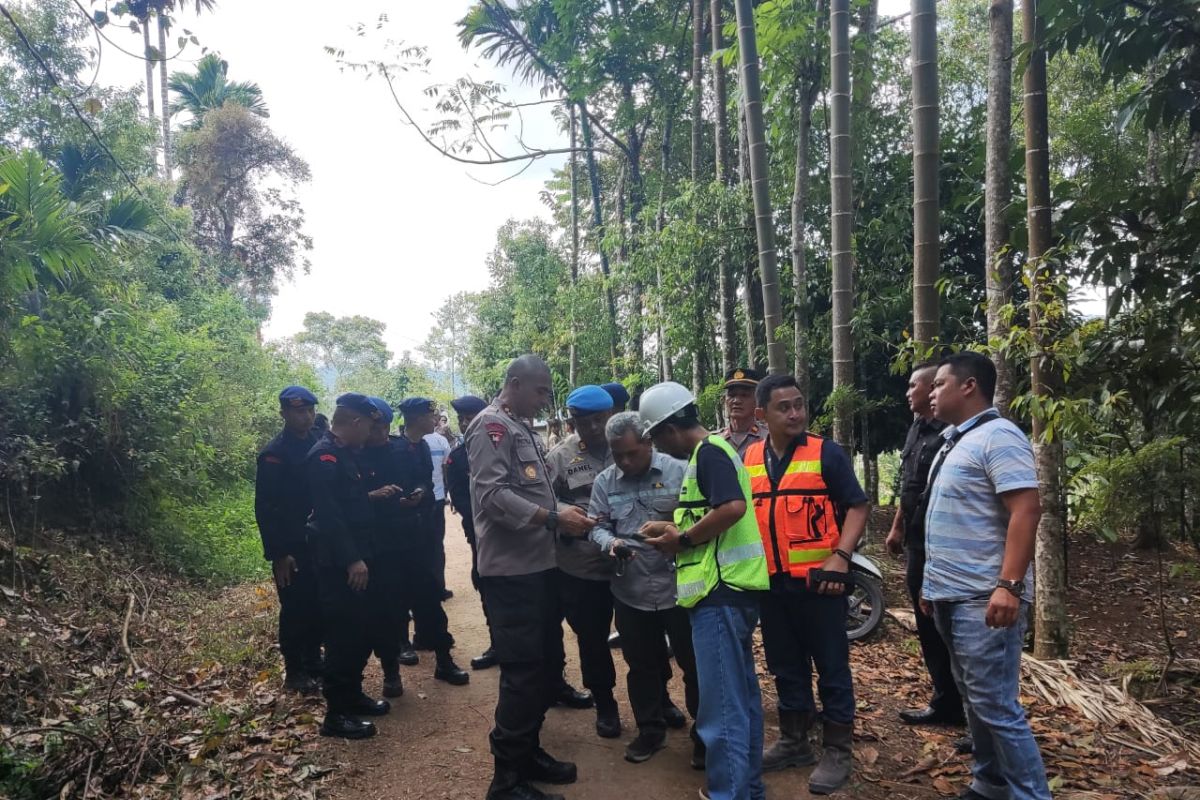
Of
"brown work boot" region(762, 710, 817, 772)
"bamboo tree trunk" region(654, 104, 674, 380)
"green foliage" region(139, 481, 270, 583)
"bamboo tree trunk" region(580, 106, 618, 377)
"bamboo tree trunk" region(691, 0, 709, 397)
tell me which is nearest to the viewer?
"brown work boot" region(762, 710, 817, 772)

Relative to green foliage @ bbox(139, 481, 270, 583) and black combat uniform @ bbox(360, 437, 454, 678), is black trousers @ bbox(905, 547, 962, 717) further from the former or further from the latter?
green foliage @ bbox(139, 481, 270, 583)

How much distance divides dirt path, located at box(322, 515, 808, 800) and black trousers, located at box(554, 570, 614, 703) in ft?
1.04

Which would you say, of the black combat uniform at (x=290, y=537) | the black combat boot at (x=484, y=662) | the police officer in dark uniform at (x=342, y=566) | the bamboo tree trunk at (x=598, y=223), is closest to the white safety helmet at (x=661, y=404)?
the police officer in dark uniform at (x=342, y=566)

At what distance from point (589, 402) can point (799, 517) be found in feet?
4.16

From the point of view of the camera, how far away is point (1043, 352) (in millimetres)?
4000

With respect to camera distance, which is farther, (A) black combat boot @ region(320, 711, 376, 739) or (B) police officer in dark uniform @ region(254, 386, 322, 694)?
(B) police officer in dark uniform @ region(254, 386, 322, 694)

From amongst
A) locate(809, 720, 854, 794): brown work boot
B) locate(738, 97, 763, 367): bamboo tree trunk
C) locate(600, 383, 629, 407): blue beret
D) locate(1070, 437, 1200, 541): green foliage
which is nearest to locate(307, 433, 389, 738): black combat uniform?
locate(600, 383, 629, 407): blue beret

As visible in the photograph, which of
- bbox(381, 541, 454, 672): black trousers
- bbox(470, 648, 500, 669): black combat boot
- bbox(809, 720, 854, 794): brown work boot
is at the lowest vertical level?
bbox(470, 648, 500, 669): black combat boot

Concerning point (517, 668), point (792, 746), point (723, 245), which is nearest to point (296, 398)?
point (517, 668)

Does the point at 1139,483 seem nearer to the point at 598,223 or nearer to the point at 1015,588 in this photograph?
the point at 1015,588

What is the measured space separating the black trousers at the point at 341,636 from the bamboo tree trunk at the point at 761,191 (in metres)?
4.31

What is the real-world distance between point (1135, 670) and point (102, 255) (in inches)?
405

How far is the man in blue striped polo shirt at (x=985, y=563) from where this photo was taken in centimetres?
271

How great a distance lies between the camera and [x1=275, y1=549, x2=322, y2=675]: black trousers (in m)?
4.89
